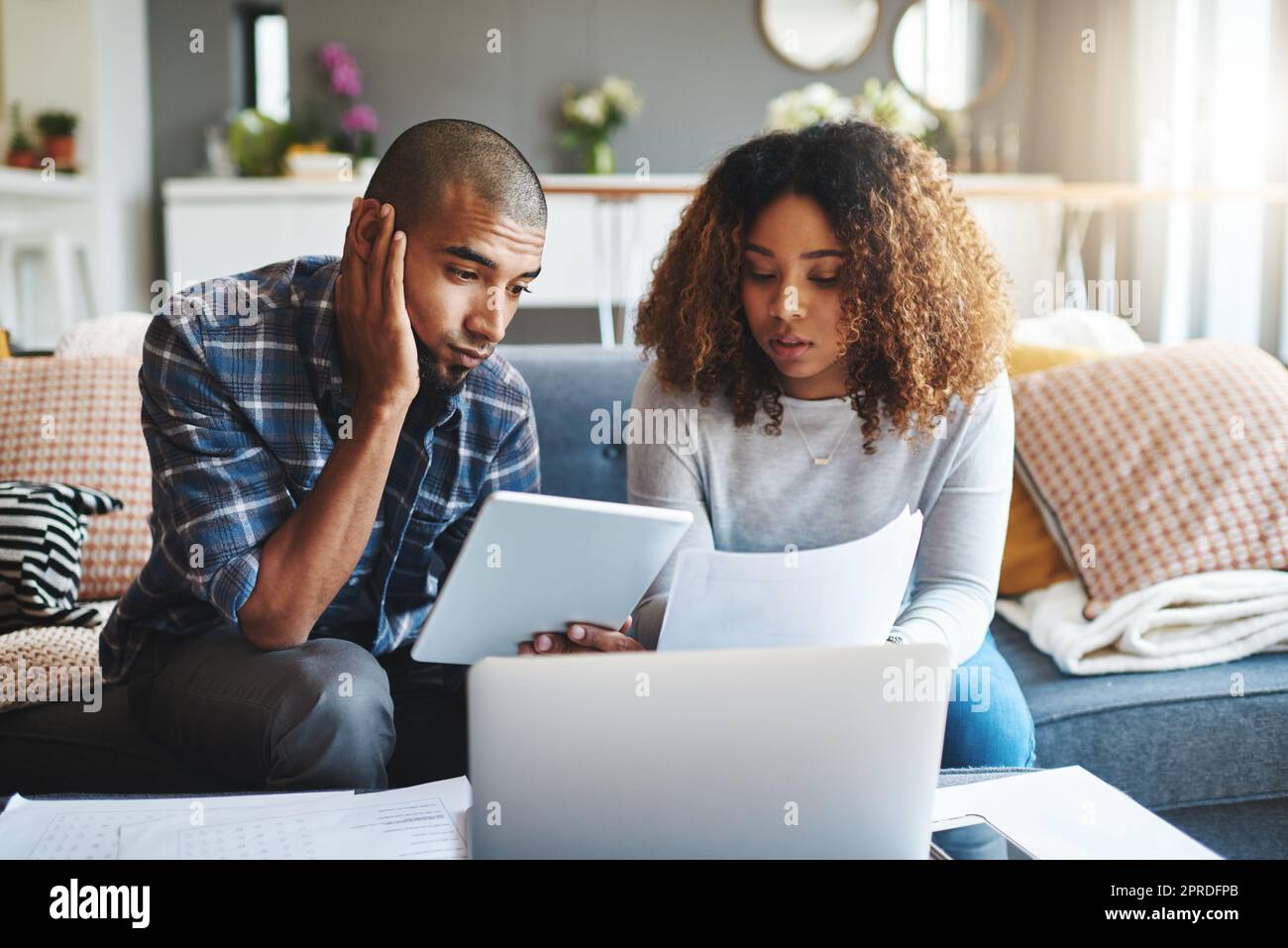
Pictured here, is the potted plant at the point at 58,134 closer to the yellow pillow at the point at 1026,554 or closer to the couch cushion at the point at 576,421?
the couch cushion at the point at 576,421

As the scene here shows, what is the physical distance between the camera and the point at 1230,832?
1.52m

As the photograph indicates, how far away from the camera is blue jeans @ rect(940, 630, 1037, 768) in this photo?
4.40ft

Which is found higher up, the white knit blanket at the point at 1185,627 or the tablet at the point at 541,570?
the tablet at the point at 541,570

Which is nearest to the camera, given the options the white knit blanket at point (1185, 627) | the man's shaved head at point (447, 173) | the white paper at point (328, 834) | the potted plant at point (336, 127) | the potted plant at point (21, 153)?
the white paper at point (328, 834)

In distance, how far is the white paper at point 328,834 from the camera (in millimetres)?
837

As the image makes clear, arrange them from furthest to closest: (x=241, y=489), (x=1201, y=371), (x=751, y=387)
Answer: (x=1201, y=371) < (x=751, y=387) < (x=241, y=489)

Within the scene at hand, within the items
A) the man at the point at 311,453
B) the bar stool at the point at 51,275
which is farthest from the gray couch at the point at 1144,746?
the bar stool at the point at 51,275

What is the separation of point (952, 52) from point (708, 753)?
5826 millimetres

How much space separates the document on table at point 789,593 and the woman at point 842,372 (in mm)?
381

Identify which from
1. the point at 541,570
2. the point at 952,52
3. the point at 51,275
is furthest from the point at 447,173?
the point at 952,52

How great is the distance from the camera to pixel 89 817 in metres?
0.89

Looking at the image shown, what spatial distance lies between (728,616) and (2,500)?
3.93 ft
